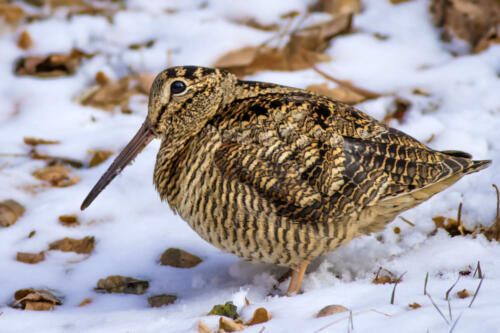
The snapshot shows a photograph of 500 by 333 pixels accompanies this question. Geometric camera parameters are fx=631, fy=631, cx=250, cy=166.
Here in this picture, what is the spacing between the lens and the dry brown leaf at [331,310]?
8.17 ft

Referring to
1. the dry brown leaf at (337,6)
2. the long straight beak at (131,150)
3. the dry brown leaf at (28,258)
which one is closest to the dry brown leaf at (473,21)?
the dry brown leaf at (337,6)

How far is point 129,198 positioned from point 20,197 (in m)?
0.70

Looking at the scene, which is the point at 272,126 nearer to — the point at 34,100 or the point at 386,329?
the point at 386,329

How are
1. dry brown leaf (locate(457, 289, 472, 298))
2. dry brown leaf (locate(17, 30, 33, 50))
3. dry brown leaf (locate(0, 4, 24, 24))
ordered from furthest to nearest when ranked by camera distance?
1. dry brown leaf (locate(0, 4, 24, 24))
2. dry brown leaf (locate(17, 30, 33, 50))
3. dry brown leaf (locate(457, 289, 472, 298))

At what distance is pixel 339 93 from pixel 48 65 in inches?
101

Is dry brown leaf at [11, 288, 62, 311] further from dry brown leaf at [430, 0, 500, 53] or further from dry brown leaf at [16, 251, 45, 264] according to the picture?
dry brown leaf at [430, 0, 500, 53]

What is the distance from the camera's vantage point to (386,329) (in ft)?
7.24

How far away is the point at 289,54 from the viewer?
5.43m

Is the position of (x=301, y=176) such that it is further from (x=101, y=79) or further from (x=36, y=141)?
(x=101, y=79)

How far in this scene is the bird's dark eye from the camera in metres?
3.38

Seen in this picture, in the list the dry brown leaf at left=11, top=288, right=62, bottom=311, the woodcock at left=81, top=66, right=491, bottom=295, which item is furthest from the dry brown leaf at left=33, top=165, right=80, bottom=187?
the woodcock at left=81, top=66, right=491, bottom=295

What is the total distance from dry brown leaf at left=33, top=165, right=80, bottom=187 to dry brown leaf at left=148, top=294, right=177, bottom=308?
1.35m

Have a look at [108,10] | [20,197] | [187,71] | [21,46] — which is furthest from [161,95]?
[108,10]

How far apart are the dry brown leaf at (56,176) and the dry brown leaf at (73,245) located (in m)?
0.67
